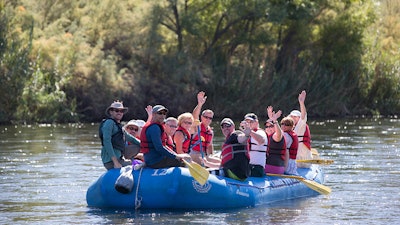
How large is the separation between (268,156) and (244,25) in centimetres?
2727

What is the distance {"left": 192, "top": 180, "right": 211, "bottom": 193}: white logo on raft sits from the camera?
13.4 metres

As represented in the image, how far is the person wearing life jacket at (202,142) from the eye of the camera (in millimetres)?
15159

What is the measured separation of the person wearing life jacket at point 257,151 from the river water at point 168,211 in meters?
0.62

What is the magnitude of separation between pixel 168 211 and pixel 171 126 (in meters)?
1.63

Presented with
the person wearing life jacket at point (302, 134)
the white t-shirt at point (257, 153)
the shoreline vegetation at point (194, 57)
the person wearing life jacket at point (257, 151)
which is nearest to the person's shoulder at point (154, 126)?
the person wearing life jacket at point (257, 151)

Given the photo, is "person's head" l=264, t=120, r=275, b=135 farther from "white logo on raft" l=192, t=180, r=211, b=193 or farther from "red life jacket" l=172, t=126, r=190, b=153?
"white logo on raft" l=192, t=180, r=211, b=193

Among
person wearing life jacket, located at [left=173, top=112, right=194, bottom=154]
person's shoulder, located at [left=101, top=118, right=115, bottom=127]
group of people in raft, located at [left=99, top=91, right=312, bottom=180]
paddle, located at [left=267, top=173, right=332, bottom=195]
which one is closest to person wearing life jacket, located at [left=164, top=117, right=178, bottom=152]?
group of people in raft, located at [left=99, top=91, right=312, bottom=180]

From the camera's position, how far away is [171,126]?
1458cm

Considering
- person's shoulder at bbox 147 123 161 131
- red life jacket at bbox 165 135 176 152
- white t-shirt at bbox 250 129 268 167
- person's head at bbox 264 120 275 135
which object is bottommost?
white t-shirt at bbox 250 129 268 167

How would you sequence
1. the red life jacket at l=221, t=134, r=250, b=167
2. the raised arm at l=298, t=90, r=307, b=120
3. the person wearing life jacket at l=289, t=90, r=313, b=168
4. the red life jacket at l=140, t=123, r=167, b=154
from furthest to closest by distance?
the person wearing life jacket at l=289, t=90, r=313, b=168
the raised arm at l=298, t=90, r=307, b=120
the red life jacket at l=221, t=134, r=250, b=167
the red life jacket at l=140, t=123, r=167, b=154

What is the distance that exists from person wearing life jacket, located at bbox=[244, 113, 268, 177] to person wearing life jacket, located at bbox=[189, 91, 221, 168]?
80 centimetres

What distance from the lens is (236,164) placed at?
14094mm

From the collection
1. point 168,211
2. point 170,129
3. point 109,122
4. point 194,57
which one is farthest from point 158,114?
point 194,57

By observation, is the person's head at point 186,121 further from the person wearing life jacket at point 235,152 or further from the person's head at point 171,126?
the person wearing life jacket at point 235,152
